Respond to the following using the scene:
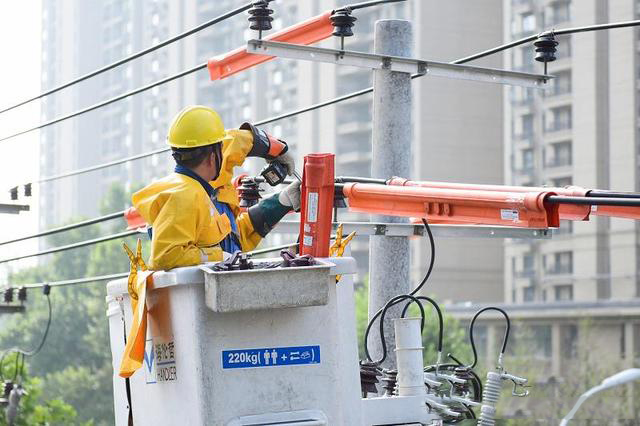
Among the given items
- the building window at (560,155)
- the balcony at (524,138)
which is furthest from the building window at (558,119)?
the balcony at (524,138)

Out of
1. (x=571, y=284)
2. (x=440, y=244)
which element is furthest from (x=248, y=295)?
(x=440, y=244)

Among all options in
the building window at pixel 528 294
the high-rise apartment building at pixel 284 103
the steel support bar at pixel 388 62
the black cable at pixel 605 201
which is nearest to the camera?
the black cable at pixel 605 201

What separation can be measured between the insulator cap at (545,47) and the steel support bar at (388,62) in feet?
0.38

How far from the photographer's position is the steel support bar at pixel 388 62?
6.42 metres

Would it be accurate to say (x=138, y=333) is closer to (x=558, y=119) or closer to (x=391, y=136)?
(x=391, y=136)

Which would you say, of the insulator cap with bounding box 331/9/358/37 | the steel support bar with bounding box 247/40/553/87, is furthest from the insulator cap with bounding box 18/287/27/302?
the steel support bar with bounding box 247/40/553/87

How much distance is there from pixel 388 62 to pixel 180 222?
8.28ft

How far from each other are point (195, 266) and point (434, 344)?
43996mm

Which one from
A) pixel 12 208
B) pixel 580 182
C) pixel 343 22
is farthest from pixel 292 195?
A: pixel 580 182

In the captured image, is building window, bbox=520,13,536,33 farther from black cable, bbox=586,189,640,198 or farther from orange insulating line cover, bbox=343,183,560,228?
black cable, bbox=586,189,640,198

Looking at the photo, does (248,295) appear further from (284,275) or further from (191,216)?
(191,216)

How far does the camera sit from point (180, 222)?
443 centimetres

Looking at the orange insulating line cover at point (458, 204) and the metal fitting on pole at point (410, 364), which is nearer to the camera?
the metal fitting on pole at point (410, 364)

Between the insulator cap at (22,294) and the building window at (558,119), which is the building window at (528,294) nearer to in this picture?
the building window at (558,119)
